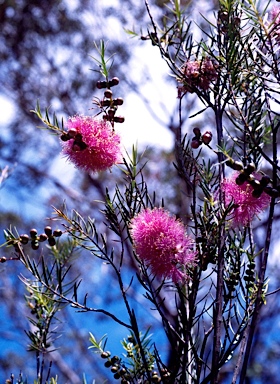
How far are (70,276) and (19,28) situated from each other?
174 cm

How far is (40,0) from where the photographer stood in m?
3.73

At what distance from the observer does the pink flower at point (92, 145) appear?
58cm

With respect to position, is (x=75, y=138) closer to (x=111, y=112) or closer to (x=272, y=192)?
(x=111, y=112)

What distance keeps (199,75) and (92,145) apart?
126 millimetres

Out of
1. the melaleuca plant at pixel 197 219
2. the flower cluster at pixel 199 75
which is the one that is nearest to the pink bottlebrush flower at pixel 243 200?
the melaleuca plant at pixel 197 219

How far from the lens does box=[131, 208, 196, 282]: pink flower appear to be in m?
0.54

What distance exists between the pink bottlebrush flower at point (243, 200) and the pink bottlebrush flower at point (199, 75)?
10 cm

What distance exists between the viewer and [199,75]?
1.93 feet

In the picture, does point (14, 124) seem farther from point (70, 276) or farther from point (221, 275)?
point (221, 275)

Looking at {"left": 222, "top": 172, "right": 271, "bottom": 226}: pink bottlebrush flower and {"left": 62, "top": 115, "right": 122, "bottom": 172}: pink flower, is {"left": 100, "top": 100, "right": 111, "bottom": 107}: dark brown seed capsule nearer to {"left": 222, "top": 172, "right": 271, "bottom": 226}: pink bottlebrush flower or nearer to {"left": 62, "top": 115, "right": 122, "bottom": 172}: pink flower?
{"left": 62, "top": 115, "right": 122, "bottom": 172}: pink flower

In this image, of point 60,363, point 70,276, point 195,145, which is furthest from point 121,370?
point 70,276

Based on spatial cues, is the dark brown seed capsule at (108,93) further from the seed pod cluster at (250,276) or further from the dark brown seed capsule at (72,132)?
the seed pod cluster at (250,276)

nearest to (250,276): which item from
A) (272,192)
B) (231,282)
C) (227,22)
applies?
(231,282)

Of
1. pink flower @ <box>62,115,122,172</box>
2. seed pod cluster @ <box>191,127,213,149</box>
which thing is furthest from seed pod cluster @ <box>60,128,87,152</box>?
seed pod cluster @ <box>191,127,213,149</box>
